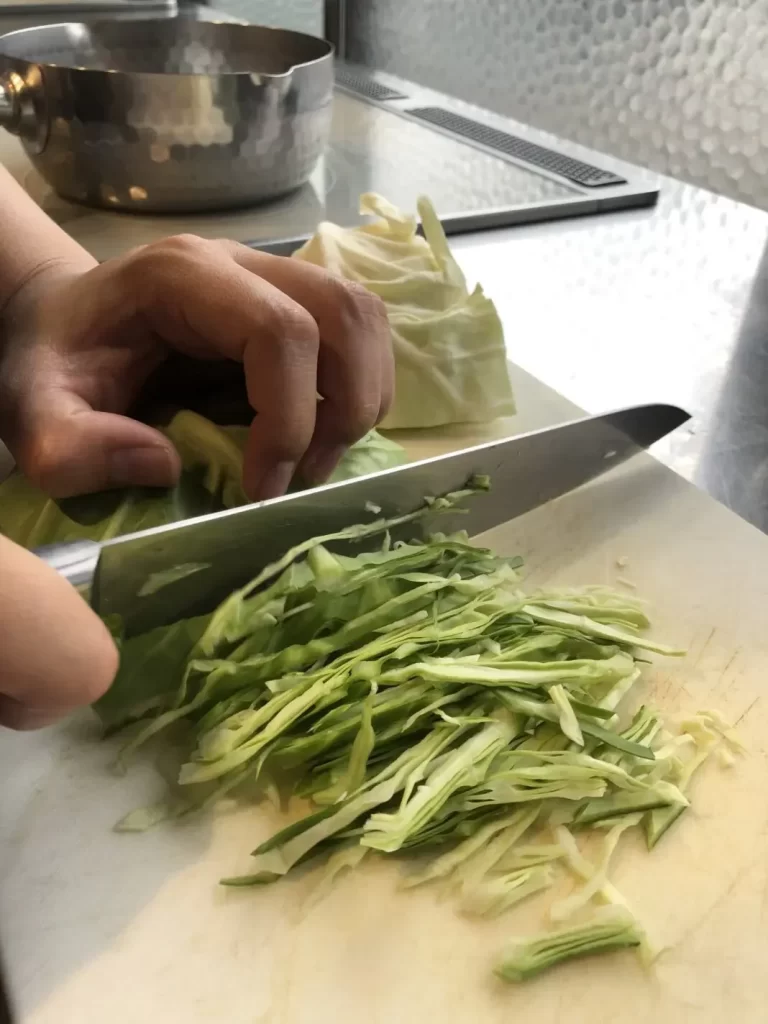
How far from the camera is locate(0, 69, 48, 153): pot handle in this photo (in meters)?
1.29

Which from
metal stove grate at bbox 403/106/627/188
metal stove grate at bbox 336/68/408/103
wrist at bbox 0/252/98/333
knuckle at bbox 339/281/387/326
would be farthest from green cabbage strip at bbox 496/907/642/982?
metal stove grate at bbox 336/68/408/103

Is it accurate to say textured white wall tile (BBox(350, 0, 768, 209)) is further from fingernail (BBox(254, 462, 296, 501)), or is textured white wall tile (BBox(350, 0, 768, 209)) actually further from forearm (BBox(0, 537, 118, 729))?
forearm (BBox(0, 537, 118, 729))

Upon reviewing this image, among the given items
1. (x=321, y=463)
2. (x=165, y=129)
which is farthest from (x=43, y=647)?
(x=165, y=129)

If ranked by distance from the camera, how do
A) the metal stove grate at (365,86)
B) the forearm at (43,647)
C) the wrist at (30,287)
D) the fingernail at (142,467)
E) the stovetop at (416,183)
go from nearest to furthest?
the forearm at (43,647) → the fingernail at (142,467) → the wrist at (30,287) → the stovetop at (416,183) → the metal stove grate at (365,86)

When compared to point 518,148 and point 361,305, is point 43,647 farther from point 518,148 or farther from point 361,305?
point 518,148

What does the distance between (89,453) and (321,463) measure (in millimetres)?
199

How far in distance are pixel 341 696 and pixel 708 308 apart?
0.94 meters

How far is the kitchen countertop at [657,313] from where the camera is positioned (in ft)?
3.55

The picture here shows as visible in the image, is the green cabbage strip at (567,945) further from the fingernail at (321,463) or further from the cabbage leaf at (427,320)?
the cabbage leaf at (427,320)

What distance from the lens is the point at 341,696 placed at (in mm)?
680

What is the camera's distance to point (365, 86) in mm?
2297

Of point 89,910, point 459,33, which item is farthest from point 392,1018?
point 459,33

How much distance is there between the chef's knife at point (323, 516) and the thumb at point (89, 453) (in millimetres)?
66

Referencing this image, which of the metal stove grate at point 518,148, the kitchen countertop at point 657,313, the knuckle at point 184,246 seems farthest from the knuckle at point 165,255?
the metal stove grate at point 518,148
